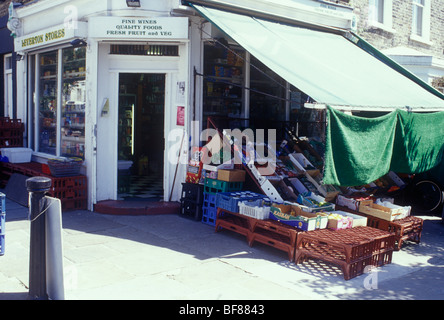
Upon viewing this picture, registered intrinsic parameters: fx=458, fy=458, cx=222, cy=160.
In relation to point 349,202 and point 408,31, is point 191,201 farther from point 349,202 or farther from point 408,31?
point 408,31

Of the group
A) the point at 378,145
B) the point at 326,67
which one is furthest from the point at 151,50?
the point at 378,145

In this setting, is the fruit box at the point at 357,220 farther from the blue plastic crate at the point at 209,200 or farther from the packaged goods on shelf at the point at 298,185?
the blue plastic crate at the point at 209,200

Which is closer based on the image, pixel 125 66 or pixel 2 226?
pixel 2 226

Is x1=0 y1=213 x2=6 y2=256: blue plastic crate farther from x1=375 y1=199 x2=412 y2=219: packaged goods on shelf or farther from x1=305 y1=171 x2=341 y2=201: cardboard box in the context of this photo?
x1=375 y1=199 x2=412 y2=219: packaged goods on shelf

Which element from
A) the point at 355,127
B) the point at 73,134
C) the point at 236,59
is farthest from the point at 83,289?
the point at 236,59

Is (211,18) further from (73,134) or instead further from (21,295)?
(21,295)

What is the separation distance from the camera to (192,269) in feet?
18.7

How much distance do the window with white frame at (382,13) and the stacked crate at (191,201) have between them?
7.39m

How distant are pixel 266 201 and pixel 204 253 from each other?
4.66 ft

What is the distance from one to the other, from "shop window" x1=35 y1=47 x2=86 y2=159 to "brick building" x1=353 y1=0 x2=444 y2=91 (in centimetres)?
698

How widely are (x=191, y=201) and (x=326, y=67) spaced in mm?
3236

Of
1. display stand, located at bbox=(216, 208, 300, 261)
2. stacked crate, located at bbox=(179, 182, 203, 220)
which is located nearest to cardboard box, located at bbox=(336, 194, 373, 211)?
display stand, located at bbox=(216, 208, 300, 261)

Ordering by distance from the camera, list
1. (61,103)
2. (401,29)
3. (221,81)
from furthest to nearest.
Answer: (401,29) < (61,103) < (221,81)

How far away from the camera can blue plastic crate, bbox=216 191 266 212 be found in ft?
23.2
